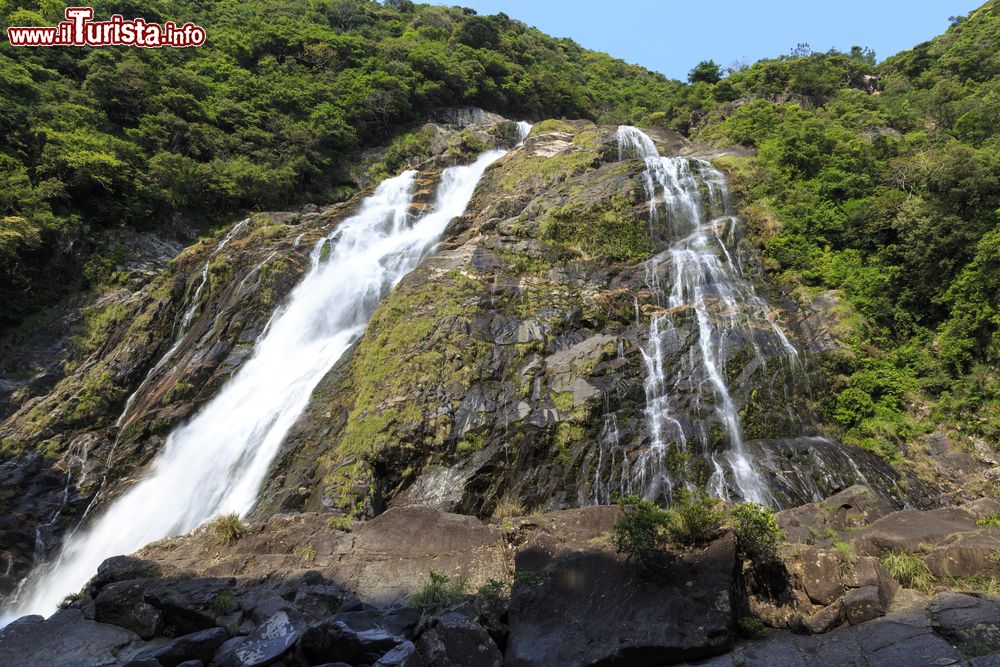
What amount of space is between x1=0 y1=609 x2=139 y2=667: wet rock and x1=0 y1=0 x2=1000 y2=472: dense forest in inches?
572

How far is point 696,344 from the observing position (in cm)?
1316

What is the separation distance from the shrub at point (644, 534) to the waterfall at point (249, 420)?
29.5ft

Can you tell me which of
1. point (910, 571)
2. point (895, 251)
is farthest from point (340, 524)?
point (895, 251)

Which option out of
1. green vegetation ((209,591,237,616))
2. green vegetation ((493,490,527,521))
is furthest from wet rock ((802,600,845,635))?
green vegetation ((209,591,237,616))

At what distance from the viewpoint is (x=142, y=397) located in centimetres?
1683

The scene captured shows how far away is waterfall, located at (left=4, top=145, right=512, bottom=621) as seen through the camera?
41.1 ft

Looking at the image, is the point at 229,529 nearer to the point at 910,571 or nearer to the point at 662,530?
the point at 662,530

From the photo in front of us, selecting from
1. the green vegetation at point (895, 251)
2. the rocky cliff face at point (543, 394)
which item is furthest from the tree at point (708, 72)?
the rocky cliff face at point (543, 394)

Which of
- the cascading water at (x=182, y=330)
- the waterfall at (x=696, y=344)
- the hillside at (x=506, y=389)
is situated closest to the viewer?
the hillside at (x=506, y=389)

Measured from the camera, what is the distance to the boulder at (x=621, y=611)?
555 centimetres

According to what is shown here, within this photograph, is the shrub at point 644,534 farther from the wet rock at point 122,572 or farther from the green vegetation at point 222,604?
the wet rock at point 122,572

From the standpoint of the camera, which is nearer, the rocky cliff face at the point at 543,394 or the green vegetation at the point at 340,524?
the green vegetation at the point at 340,524

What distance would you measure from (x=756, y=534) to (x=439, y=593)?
4.29 m

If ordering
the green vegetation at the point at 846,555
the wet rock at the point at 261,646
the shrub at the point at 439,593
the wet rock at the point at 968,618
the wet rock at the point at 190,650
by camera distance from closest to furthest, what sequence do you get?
the wet rock at the point at 968,618 → the wet rock at the point at 261,646 → the wet rock at the point at 190,650 → the green vegetation at the point at 846,555 → the shrub at the point at 439,593
